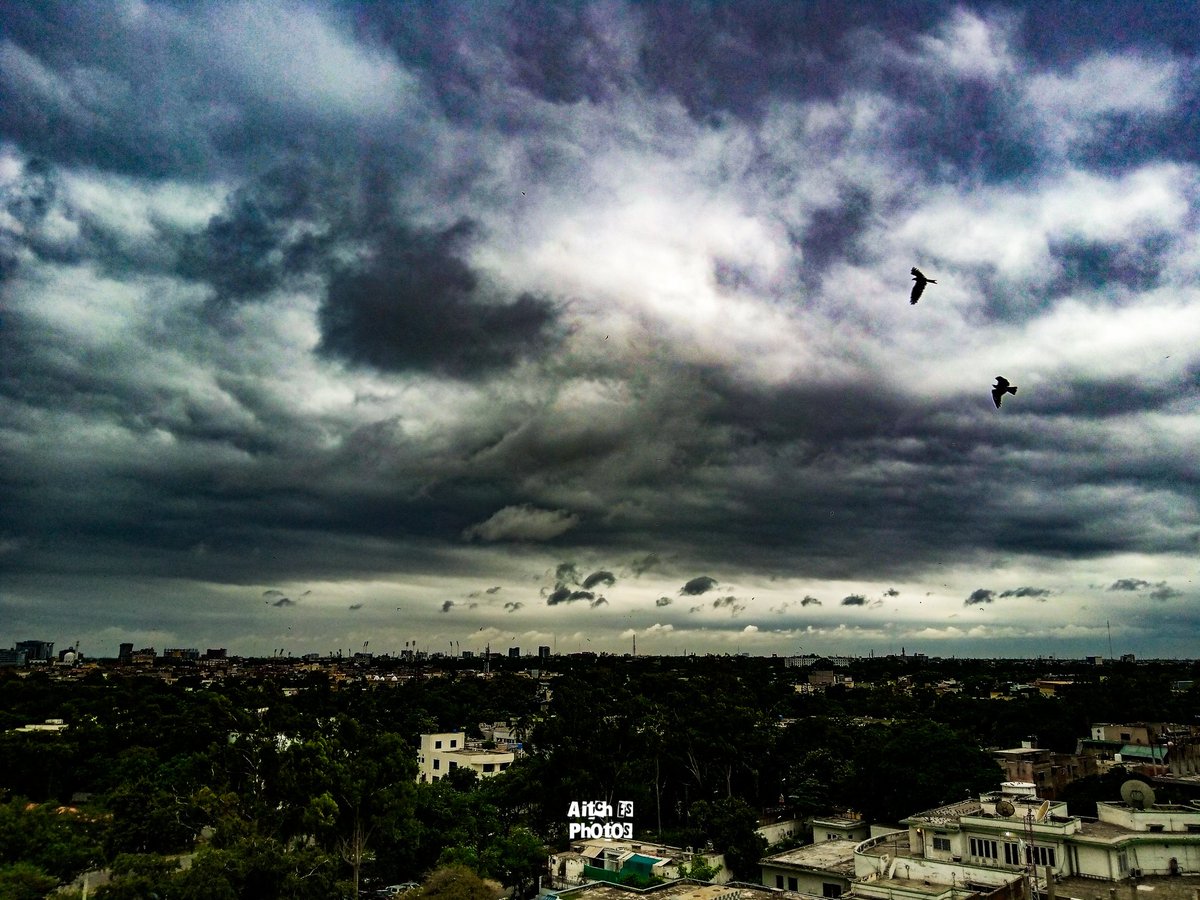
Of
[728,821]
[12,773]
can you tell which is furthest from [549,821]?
[12,773]

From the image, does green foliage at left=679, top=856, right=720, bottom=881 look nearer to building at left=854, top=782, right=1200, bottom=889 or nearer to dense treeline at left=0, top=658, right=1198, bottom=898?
dense treeline at left=0, top=658, right=1198, bottom=898

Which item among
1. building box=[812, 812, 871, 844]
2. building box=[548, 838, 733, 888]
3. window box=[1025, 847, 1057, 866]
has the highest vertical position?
window box=[1025, 847, 1057, 866]

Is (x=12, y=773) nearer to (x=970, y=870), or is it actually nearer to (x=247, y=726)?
(x=247, y=726)

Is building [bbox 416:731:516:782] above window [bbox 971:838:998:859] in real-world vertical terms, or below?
below

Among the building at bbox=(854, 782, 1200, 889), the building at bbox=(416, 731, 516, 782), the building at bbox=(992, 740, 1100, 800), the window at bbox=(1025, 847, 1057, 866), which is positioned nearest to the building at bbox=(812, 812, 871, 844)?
the building at bbox=(992, 740, 1100, 800)

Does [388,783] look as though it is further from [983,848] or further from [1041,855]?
[1041,855]

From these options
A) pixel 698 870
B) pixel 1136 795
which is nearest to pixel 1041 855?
pixel 1136 795

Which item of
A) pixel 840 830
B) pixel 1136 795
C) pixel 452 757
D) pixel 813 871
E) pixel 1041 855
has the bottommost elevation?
pixel 840 830
